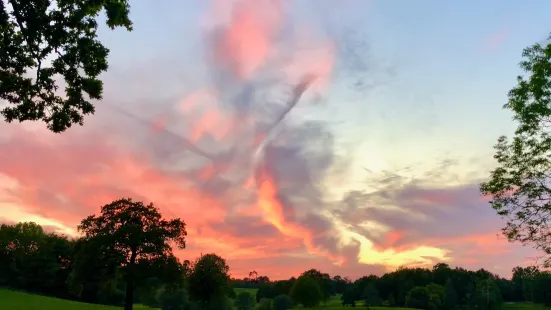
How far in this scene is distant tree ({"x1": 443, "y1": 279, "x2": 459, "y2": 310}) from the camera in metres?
149

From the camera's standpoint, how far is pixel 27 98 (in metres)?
18.9

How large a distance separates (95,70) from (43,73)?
2.35m

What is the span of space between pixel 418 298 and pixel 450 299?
455 inches

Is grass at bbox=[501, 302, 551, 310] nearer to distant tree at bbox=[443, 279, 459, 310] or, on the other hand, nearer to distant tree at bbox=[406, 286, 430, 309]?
distant tree at bbox=[443, 279, 459, 310]

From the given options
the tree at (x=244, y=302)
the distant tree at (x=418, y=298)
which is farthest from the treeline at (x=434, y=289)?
the tree at (x=244, y=302)

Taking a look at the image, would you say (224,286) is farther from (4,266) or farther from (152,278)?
(4,266)

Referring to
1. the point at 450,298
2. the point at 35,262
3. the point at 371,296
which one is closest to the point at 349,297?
the point at 371,296

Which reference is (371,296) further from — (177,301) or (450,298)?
(177,301)

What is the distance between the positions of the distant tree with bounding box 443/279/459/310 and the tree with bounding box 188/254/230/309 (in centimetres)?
9992

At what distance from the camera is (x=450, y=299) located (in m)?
151

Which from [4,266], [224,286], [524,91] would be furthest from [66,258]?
[524,91]

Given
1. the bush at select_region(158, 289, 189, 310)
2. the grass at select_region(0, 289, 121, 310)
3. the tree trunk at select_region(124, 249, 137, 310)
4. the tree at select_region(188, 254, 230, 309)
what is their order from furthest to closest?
the bush at select_region(158, 289, 189, 310) < the tree at select_region(188, 254, 230, 309) < the grass at select_region(0, 289, 121, 310) < the tree trunk at select_region(124, 249, 137, 310)

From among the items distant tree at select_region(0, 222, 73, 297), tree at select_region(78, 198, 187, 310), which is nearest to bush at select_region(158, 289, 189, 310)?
distant tree at select_region(0, 222, 73, 297)

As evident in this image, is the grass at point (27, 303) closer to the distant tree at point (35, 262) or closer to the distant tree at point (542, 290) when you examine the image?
the distant tree at point (35, 262)
